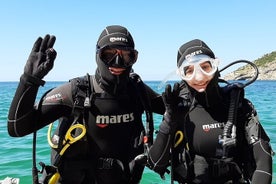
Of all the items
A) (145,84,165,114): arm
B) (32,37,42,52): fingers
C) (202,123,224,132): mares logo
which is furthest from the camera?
(145,84,165,114): arm

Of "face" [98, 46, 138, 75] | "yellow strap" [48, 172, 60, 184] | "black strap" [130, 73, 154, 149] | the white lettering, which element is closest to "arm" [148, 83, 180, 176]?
"black strap" [130, 73, 154, 149]

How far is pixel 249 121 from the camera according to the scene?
9.34 ft

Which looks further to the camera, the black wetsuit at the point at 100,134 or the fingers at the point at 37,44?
the black wetsuit at the point at 100,134

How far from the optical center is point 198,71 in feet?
9.34

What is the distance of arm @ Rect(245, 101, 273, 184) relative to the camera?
8.77ft

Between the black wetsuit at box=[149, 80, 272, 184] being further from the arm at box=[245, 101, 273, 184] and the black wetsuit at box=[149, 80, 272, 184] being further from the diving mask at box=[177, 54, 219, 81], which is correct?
the diving mask at box=[177, 54, 219, 81]

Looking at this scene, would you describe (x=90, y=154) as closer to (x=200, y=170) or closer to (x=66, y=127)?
(x=66, y=127)

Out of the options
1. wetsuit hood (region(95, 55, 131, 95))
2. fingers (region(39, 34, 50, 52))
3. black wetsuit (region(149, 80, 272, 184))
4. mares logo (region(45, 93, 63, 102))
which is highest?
fingers (region(39, 34, 50, 52))

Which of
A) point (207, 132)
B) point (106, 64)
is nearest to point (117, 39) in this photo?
point (106, 64)

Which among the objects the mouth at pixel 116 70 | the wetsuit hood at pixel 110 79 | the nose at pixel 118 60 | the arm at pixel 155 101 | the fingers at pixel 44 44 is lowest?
the arm at pixel 155 101

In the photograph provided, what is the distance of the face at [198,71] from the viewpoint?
2855 millimetres

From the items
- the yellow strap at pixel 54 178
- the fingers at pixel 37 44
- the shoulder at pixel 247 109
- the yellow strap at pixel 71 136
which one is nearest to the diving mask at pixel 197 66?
the shoulder at pixel 247 109

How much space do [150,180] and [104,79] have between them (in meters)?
4.28

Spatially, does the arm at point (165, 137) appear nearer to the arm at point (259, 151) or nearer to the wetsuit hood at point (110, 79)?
the wetsuit hood at point (110, 79)
